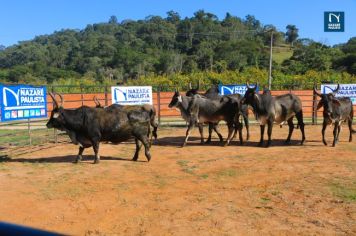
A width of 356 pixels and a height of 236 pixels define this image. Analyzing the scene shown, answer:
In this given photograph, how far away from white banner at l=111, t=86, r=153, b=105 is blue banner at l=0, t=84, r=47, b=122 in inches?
169

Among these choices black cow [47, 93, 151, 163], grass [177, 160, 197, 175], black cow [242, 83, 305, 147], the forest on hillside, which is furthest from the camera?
the forest on hillside

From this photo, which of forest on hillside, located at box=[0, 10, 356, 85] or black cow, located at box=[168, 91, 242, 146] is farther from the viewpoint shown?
forest on hillside, located at box=[0, 10, 356, 85]

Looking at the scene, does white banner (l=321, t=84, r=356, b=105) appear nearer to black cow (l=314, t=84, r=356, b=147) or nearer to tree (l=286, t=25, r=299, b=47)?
black cow (l=314, t=84, r=356, b=147)

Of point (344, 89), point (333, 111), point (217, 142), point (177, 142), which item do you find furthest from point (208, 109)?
point (344, 89)

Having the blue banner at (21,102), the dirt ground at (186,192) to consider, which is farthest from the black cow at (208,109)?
the blue banner at (21,102)

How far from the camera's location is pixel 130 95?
18391 mm

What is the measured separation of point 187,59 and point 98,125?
63499 mm

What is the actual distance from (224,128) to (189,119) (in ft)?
17.9

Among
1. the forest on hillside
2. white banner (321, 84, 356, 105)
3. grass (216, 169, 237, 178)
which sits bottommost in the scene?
grass (216, 169, 237, 178)

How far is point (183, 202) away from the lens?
7.25 meters

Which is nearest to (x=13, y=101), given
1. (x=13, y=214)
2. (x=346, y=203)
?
(x=13, y=214)

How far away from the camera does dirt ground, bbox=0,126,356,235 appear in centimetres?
605

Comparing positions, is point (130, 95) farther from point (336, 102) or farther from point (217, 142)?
point (336, 102)

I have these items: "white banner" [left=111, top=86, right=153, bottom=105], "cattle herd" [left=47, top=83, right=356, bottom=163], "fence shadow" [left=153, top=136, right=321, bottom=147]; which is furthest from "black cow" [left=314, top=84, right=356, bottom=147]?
"white banner" [left=111, top=86, right=153, bottom=105]
